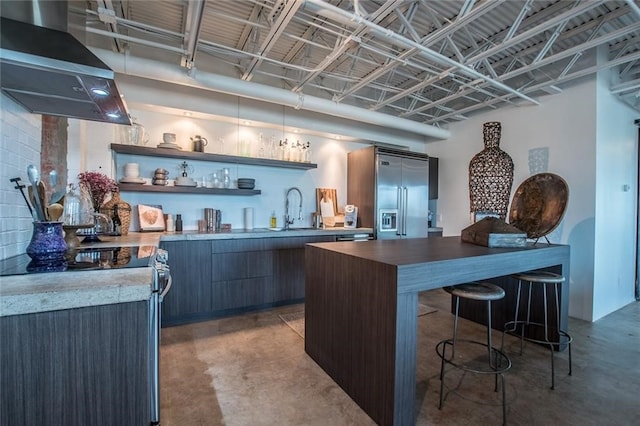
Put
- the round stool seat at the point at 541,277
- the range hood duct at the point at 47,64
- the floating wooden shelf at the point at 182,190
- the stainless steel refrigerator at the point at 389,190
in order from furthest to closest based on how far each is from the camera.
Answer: the stainless steel refrigerator at the point at 389,190
the floating wooden shelf at the point at 182,190
the round stool seat at the point at 541,277
the range hood duct at the point at 47,64

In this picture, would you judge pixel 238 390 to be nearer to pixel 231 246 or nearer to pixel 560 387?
pixel 231 246

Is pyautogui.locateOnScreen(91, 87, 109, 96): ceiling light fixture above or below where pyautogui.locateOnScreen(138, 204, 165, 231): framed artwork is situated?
above

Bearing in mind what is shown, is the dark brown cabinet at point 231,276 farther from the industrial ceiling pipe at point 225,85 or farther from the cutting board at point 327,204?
the industrial ceiling pipe at point 225,85

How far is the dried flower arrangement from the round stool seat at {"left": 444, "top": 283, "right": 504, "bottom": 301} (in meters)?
3.26

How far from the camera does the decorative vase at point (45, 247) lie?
4.51 feet

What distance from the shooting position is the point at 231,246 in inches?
137

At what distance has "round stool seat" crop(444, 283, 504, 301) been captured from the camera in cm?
188

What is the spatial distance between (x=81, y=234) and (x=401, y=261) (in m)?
2.56

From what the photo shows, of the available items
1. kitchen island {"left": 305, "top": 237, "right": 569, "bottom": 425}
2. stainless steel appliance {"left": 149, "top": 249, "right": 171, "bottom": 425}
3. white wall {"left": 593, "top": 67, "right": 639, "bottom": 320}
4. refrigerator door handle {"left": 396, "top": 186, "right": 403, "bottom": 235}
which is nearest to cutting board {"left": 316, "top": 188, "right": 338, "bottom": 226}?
refrigerator door handle {"left": 396, "top": 186, "right": 403, "bottom": 235}

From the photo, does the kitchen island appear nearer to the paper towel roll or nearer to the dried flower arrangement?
the paper towel roll

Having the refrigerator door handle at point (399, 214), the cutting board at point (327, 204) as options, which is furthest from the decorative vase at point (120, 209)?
the refrigerator door handle at point (399, 214)

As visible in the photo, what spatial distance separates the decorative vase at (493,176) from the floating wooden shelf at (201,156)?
232 cm

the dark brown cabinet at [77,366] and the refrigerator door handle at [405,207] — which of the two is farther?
the refrigerator door handle at [405,207]

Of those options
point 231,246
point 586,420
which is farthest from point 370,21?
point 586,420
